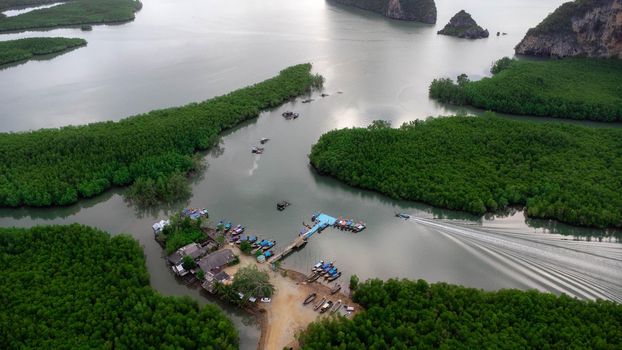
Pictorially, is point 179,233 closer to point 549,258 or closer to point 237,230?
point 237,230

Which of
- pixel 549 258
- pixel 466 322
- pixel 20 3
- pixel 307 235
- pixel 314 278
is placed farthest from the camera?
pixel 20 3

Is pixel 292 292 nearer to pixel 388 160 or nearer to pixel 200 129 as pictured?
pixel 388 160

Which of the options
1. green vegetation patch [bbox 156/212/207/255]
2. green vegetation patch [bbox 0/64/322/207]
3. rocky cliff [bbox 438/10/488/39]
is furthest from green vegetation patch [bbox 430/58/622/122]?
green vegetation patch [bbox 156/212/207/255]

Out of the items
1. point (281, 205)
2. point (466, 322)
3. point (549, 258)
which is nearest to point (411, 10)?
point (281, 205)

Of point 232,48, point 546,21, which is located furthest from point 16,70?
point 546,21

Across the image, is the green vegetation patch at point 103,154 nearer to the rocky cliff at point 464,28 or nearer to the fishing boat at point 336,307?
the fishing boat at point 336,307

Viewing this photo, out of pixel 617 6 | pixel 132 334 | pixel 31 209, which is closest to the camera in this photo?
pixel 132 334

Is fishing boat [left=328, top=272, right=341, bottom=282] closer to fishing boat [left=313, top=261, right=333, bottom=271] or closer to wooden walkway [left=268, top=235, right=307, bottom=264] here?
fishing boat [left=313, top=261, right=333, bottom=271]
